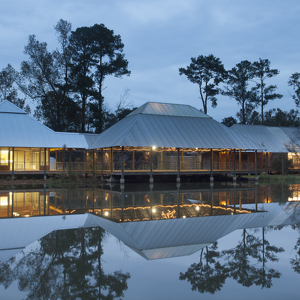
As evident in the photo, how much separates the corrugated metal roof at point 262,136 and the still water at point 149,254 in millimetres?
31701

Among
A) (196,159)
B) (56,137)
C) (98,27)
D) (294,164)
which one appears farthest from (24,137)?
(294,164)

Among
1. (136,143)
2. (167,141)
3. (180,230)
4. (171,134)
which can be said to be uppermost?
(171,134)

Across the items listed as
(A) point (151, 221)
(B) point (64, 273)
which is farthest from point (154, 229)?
(B) point (64, 273)

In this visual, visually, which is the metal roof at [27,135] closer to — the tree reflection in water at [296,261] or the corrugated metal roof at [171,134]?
the corrugated metal roof at [171,134]

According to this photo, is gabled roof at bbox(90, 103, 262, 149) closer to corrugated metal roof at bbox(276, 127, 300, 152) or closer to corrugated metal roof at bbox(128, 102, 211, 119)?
corrugated metal roof at bbox(128, 102, 211, 119)

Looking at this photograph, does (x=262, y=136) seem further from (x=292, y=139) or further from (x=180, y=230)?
(x=180, y=230)

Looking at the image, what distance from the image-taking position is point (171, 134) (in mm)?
31484

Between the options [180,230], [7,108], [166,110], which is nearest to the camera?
[180,230]

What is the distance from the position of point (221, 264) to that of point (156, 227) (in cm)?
342

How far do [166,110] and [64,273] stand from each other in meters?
29.4

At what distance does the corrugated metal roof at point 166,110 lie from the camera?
1348 inches

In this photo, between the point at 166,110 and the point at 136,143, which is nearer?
the point at 136,143

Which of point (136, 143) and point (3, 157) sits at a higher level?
point (136, 143)

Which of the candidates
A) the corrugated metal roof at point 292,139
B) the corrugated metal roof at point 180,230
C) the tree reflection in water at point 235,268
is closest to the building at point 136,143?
the corrugated metal roof at point 292,139
